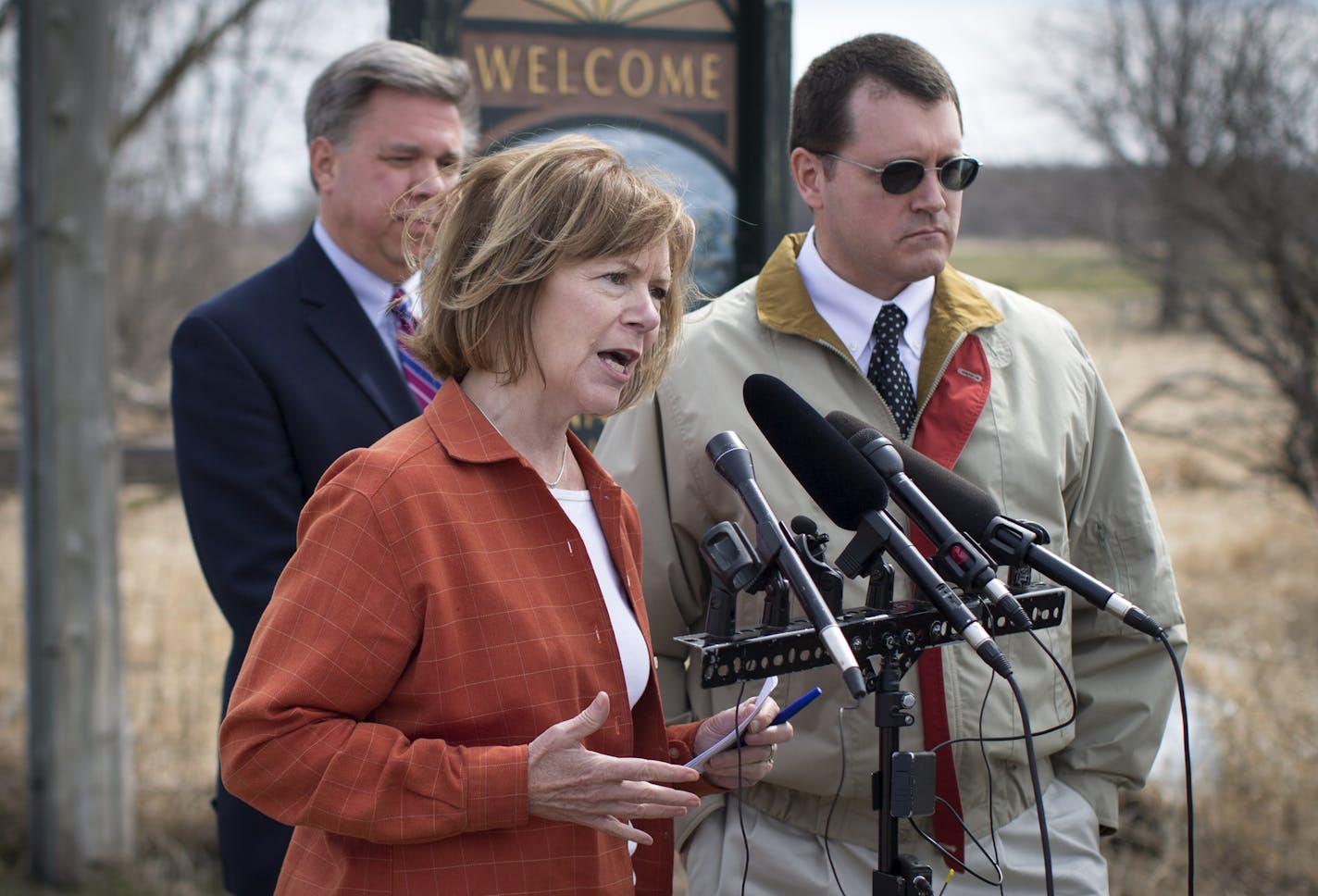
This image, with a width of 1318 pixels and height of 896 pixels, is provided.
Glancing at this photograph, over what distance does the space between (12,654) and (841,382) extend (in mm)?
6063

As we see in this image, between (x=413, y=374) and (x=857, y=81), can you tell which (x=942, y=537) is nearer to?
(x=857, y=81)

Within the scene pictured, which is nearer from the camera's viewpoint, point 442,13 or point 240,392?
point 240,392

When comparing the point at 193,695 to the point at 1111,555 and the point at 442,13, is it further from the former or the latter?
the point at 1111,555

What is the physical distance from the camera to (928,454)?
257cm

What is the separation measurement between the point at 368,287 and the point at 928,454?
4.28 feet

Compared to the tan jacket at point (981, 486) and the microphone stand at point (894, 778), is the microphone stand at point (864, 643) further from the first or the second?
the tan jacket at point (981, 486)

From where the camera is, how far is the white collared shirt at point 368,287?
304 cm

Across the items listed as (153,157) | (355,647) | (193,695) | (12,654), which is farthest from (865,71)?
(153,157)

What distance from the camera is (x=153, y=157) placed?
350 inches

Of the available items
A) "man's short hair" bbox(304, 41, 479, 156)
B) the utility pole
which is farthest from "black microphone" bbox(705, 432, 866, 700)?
the utility pole

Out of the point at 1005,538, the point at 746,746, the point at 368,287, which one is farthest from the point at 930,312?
the point at 368,287

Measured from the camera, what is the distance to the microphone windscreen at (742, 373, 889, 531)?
1872mm

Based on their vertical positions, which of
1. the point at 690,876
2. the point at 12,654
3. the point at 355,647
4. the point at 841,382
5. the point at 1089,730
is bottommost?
the point at 12,654

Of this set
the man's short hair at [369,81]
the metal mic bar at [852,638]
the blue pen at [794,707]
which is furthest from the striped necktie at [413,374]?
the metal mic bar at [852,638]
